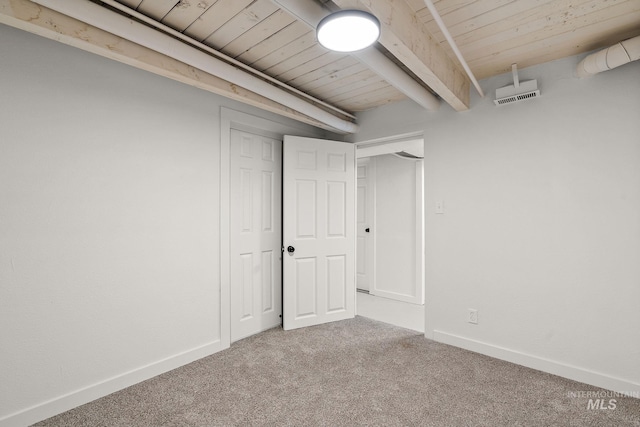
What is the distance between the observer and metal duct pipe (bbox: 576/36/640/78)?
181cm

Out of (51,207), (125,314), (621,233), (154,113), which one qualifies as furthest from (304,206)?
(621,233)

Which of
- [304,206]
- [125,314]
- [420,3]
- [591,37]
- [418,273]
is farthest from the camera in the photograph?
[418,273]

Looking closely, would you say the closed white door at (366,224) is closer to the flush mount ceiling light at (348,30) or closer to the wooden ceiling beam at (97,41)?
the wooden ceiling beam at (97,41)

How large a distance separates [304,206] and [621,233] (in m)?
2.55

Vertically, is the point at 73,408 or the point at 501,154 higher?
the point at 501,154

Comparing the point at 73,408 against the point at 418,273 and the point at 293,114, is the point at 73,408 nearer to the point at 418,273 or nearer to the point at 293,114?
the point at 293,114

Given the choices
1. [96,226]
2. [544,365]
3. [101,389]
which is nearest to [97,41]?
[96,226]

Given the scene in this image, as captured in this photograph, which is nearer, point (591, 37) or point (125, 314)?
point (591, 37)

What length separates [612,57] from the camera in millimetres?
1884

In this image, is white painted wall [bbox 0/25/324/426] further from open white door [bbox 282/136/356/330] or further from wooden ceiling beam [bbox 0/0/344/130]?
open white door [bbox 282/136/356/330]

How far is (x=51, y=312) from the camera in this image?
1836 millimetres

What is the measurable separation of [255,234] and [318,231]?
69cm

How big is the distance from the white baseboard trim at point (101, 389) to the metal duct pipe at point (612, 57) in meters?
3.48

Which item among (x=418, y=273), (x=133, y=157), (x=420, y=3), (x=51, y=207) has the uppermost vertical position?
(x=420, y=3)
